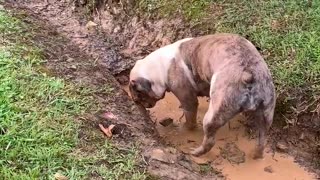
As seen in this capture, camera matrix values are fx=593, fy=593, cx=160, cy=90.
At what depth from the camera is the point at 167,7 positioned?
714 cm

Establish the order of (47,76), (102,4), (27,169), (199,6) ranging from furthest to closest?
(102,4)
(199,6)
(47,76)
(27,169)

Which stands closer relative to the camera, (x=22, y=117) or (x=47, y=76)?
(x=22, y=117)

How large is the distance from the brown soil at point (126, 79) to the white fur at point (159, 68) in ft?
0.94

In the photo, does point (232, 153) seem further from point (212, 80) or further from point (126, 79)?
point (126, 79)

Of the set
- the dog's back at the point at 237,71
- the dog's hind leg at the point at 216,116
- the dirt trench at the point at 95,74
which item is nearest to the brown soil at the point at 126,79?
the dirt trench at the point at 95,74

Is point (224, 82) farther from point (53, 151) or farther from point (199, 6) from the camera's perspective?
point (199, 6)

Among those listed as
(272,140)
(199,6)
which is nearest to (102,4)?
(199,6)

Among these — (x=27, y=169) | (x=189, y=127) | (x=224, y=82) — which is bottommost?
(x=189, y=127)

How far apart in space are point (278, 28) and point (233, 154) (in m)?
1.60

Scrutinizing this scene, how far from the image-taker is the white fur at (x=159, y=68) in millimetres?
5781

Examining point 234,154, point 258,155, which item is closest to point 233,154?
point 234,154

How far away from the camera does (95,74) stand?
19.5ft

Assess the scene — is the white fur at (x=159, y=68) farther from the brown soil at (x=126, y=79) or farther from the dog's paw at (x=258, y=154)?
the dog's paw at (x=258, y=154)

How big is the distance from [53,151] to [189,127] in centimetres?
181
